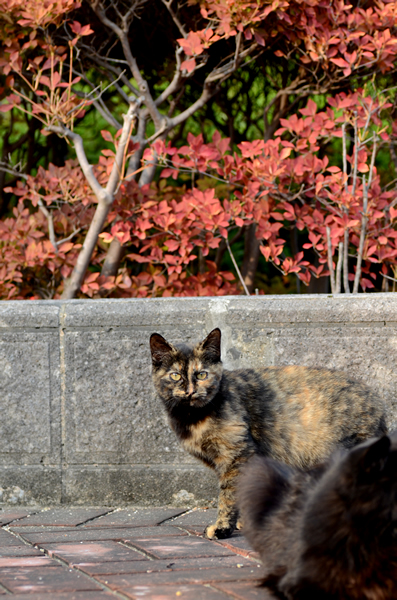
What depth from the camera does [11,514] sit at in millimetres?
3584

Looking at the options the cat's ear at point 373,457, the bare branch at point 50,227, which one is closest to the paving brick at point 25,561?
the cat's ear at point 373,457

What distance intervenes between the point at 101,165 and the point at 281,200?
140cm

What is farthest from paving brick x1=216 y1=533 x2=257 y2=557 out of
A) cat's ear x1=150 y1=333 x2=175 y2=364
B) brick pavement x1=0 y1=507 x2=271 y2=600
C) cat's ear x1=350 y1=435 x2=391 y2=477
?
cat's ear x1=350 y1=435 x2=391 y2=477

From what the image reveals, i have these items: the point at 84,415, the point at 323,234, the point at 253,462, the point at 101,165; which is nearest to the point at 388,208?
the point at 323,234

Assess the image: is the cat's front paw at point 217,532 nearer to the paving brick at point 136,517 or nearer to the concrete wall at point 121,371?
the paving brick at point 136,517

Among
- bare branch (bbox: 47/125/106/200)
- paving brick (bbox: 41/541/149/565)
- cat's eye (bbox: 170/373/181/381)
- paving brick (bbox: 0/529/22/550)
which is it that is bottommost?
paving brick (bbox: 0/529/22/550)

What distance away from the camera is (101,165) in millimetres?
5031

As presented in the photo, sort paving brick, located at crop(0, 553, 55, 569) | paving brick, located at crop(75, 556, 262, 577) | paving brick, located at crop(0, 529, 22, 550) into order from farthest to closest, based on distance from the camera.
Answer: paving brick, located at crop(0, 529, 22, 550)
paving brick, located at crop(0, 553, 55, 569)
paving brick, located at crop(75, 556, 262, 577)

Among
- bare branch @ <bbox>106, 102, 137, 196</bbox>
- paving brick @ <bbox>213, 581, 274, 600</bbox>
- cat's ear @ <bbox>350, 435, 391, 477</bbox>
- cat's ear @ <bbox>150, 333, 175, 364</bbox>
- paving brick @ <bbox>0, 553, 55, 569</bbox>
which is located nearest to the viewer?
cat's ear @ <bbox>350, 435, 391, 477</bbox>

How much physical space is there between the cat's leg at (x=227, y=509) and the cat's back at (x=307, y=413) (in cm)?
23

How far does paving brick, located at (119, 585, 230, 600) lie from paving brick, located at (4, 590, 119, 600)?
67mm

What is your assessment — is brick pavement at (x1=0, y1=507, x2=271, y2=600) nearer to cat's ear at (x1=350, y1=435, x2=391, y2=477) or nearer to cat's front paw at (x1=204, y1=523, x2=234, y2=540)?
cat's front paw at (x1=204, y1=523, x2=234, y2=540)

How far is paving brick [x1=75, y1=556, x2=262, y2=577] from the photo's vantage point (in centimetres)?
249

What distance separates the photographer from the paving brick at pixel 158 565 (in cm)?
249
